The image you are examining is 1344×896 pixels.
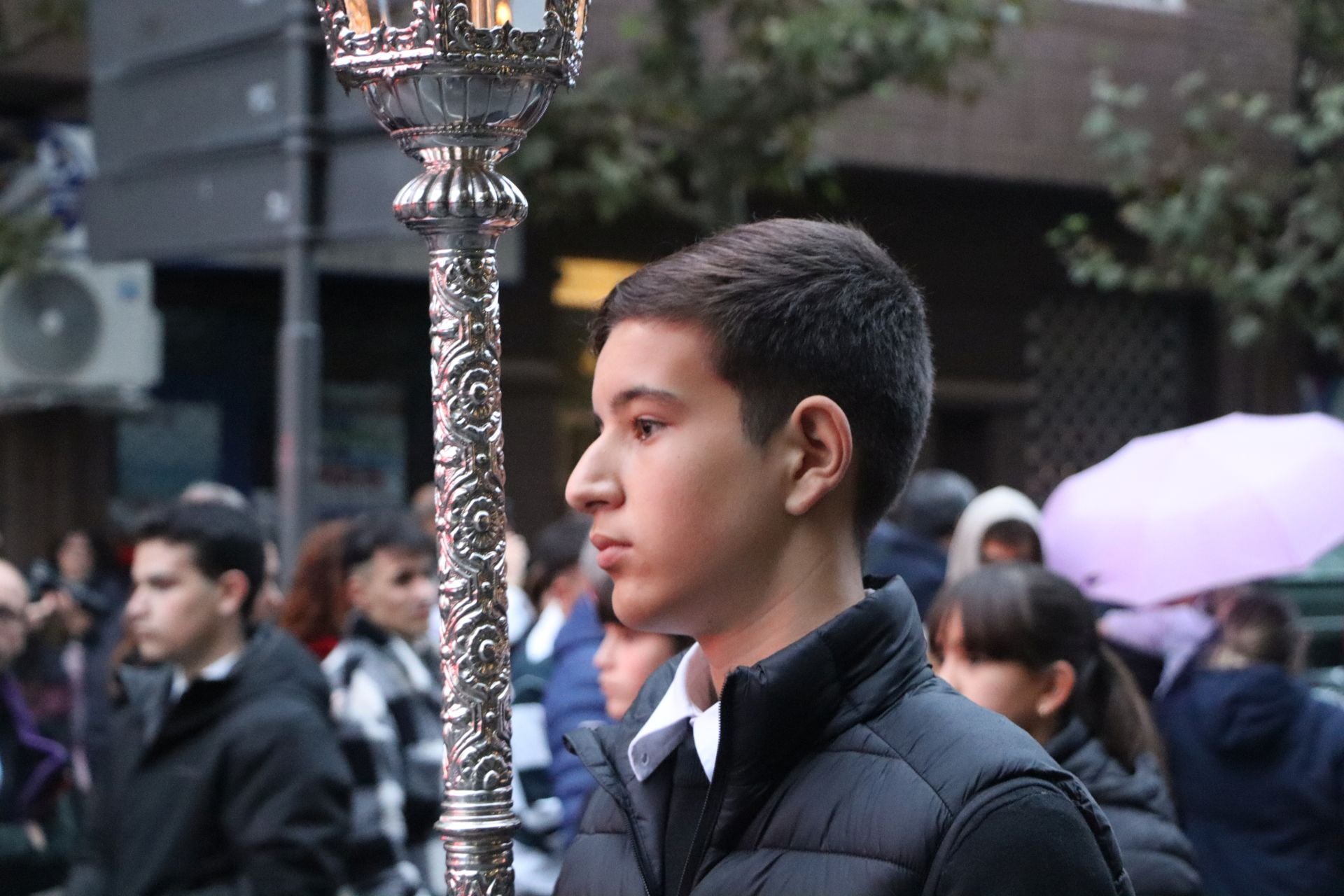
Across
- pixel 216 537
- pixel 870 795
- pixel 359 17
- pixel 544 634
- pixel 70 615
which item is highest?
pixel 359 17

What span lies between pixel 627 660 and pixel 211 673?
38.7 inches

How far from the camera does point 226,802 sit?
13.7 ft

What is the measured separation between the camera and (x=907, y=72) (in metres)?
10.9

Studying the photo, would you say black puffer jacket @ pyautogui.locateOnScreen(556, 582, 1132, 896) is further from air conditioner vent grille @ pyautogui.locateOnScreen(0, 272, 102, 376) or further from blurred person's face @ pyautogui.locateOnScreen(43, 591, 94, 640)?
air conditioner vent grille @ pyautogui.locateOnScreen(0, 272, 102, 376)

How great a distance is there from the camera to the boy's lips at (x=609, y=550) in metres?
1.86

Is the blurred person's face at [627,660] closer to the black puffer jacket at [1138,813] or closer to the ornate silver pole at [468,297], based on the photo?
the black puffer jacket at [1138,813]

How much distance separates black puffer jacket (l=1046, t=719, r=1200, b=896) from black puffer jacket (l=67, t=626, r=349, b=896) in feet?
5.09

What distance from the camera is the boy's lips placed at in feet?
6.09

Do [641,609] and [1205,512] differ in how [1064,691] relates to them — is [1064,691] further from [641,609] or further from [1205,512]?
[1205,512]

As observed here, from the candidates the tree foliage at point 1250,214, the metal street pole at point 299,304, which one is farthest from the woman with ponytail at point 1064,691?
the tree foliage at point 1250,214

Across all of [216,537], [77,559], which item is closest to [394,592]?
Result: [216,537]

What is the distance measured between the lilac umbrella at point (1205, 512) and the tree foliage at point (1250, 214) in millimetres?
5837

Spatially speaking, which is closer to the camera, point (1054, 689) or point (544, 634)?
point (1054, 689)

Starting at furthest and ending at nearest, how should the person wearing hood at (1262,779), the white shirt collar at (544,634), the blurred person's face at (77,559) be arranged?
the blurred person's face at (77,559) → the white shirt collar at (544,634) → the person wearing hood at (1262,779)
